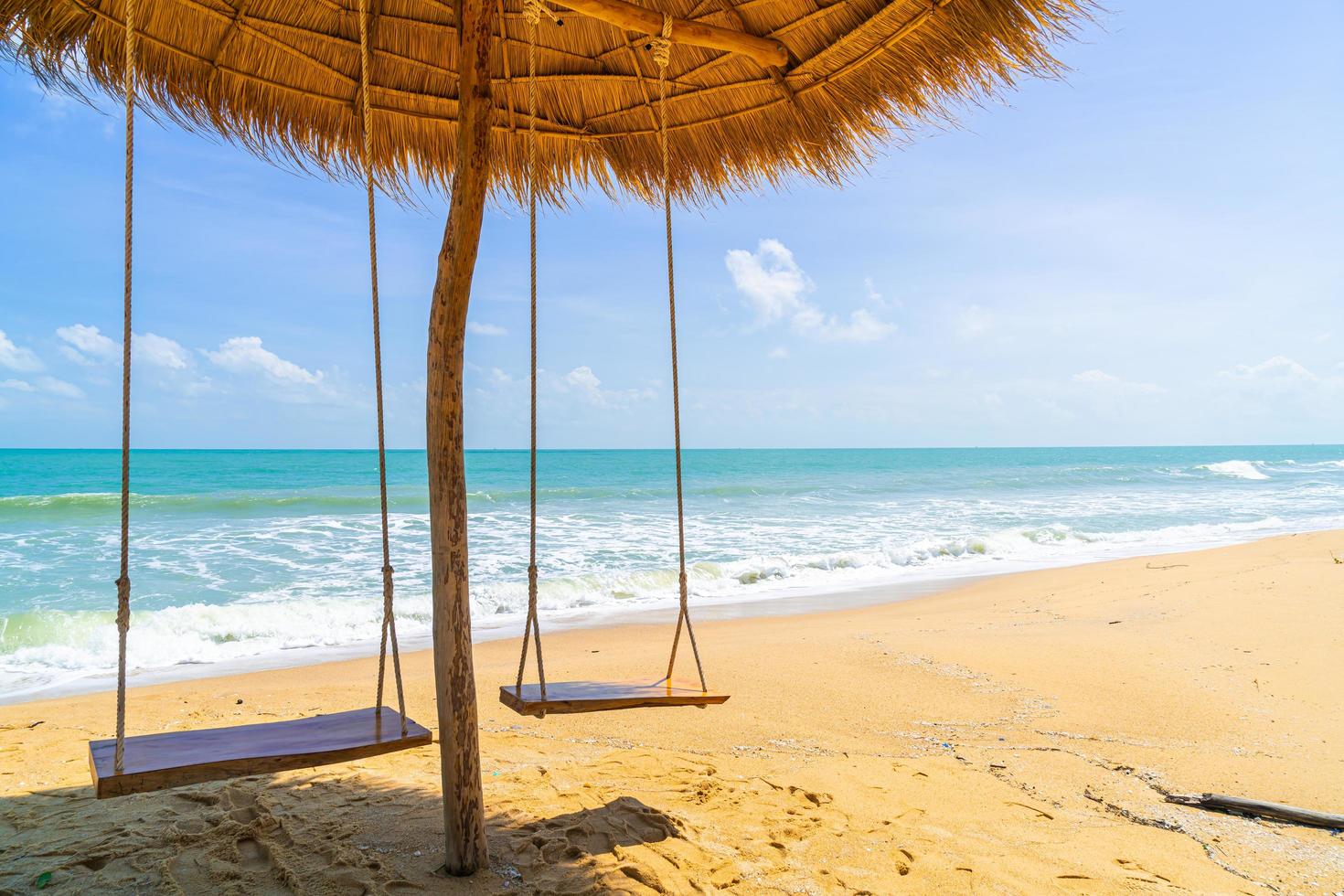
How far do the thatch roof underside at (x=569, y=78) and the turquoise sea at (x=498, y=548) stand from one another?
3.65 m

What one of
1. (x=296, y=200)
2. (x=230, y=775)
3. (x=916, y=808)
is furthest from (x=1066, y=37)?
(x=296, y=200)

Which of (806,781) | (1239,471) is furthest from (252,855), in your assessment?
(1239,471)

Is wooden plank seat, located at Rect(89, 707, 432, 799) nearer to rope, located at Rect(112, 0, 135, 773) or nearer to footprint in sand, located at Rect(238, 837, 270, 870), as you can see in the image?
rope, located at Rect(112, 0, 135, 773)

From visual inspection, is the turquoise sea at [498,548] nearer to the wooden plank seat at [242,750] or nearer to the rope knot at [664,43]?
the wooden plank seat at [242,750]

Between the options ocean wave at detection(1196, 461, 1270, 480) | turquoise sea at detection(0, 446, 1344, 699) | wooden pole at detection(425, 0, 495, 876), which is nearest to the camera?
wooden pole at detection(425, 0, 495, 876)

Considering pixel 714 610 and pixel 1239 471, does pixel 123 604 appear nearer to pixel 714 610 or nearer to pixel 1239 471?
pixel 714 610

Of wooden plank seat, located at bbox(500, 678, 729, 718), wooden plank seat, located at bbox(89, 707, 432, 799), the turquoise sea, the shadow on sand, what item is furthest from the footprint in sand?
the turquoise sea

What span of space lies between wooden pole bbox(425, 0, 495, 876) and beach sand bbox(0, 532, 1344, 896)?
0.68 ft

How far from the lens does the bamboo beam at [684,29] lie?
2.24 meters

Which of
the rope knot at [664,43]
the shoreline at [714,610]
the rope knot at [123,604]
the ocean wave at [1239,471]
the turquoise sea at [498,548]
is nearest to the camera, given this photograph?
the rope knot at [123,604]

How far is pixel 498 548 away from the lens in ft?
33.4

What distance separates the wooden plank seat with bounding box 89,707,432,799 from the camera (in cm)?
161

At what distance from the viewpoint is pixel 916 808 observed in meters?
2.51

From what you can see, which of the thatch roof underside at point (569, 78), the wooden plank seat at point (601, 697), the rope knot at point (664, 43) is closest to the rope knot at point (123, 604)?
the wooden plank seat at point (601, 697)
